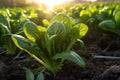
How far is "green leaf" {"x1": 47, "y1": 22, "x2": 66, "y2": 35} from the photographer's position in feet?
7.12

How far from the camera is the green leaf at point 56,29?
217cm

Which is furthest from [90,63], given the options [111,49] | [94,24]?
[94,24]

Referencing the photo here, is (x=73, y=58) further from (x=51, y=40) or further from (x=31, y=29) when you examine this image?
(x=31, y=29)

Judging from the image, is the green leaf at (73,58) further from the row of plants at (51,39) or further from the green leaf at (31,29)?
the green leaf at (31,29)

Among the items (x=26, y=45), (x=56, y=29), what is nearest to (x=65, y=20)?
(x=56, y=29)

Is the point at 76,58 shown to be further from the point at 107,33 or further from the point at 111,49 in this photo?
the point at 107,33

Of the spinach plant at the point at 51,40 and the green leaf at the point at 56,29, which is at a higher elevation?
the green leaf at the point at 56,29

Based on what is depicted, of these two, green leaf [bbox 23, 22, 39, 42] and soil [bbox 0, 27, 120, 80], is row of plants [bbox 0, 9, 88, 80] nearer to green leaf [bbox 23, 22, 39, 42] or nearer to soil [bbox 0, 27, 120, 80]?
green leaf [bbox 23, 22, 39, 42]

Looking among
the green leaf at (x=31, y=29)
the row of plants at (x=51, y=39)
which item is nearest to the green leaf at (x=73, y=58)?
the row of plants at (x=51, y=39)

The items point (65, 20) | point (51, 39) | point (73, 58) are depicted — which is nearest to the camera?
point (73, 58)

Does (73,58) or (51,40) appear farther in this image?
(51,40)

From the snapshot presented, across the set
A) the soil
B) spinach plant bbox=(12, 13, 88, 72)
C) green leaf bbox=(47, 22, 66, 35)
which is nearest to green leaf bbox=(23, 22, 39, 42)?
spinach plant bbox=(12, 13, 88, 72)

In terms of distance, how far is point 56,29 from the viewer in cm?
218

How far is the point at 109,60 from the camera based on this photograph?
272 centimetres
